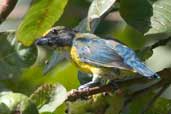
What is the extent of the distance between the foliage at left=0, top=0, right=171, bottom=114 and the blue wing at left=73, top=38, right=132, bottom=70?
0.04 m

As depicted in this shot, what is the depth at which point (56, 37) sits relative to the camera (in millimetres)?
1651

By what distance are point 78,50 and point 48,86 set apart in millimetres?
391

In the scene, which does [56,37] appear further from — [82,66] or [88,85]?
[88,85]

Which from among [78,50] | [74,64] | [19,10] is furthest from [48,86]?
[19,10]

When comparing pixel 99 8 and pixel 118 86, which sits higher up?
pixel 99 8

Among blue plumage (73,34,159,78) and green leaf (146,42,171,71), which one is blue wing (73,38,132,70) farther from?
green leaf (146,42,171,71)

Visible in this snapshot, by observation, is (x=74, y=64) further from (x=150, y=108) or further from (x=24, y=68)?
(x=150, y=108)

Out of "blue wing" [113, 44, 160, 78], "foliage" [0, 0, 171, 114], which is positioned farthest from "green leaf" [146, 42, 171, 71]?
"blue wing" [113, 44, 160, 78]

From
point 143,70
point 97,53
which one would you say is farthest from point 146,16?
point 97,53

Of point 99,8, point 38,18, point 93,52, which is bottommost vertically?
point 93,52

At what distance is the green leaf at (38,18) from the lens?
144 cm

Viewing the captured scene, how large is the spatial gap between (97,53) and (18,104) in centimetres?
57

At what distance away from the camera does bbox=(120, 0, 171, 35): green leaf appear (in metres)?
1.32

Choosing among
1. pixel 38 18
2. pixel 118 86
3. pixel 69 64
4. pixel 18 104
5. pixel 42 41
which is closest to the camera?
pixel 18 104
